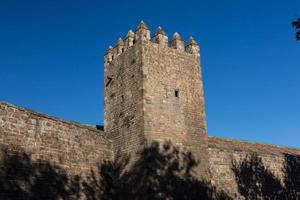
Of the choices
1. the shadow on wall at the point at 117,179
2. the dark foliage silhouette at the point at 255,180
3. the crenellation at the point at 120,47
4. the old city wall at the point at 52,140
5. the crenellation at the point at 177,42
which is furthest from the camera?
the dark foliage silhouette at the point at 255,180

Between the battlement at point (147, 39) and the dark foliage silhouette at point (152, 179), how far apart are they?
14.2 feet

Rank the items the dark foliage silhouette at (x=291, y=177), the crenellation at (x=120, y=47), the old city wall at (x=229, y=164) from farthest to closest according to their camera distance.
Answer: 1. the dark foliage silhouette at (x=291, y=177)
2. the crenellation at (x=120, y=47)
3. the old city wall at (x=229, y=164)

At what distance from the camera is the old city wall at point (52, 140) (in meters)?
12.4

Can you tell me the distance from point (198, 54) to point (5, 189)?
9490 mm

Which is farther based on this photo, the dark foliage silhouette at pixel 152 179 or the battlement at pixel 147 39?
the battlement at pixel 147 39

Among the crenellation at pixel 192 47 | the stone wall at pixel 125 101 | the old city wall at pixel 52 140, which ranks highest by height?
the crenellation at pixel 192 47

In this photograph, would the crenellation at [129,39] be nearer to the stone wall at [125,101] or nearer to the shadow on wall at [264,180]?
the stone wall at [125,101]

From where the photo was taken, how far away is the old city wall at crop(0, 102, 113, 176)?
12.4m

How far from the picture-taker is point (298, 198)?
19.3 m

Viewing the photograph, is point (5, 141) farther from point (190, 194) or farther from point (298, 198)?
point (298, 198)

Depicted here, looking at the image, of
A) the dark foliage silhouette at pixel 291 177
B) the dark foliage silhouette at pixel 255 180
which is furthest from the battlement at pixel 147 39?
the dark foliage silhouette at pixel 291 177

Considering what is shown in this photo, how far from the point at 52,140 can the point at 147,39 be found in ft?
17.7

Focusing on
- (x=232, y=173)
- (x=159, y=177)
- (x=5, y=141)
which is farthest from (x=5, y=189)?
(x=232, y=173)

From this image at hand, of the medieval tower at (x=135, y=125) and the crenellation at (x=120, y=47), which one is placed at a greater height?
the crenellation at (x=120, y=47)
